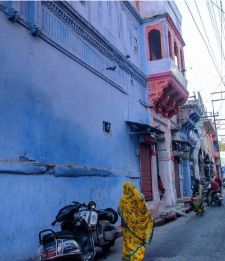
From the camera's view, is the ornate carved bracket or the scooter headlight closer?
the scooter headlight

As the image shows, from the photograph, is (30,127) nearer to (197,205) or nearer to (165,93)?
(197,205)

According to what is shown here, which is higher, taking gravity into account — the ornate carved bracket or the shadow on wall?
the ornate carved bracket

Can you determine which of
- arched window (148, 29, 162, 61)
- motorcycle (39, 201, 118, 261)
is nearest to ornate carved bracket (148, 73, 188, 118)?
arched window (148, 29, 162, 61)

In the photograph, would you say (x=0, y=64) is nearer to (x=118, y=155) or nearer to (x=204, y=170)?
(x=118, y=155)

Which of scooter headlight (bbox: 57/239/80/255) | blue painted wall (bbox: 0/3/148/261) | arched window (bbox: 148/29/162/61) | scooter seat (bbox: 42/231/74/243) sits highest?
arched window (bbox: 148/29/162/61)

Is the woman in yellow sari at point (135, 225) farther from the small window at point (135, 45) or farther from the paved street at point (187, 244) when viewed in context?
the small window at point (135, 45)

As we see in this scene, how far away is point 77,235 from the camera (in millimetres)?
5629

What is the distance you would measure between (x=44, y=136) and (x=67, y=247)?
264 cm

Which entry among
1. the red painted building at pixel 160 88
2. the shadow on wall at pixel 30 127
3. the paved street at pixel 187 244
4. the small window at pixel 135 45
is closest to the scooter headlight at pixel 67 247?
the paved street at pixel 187 244

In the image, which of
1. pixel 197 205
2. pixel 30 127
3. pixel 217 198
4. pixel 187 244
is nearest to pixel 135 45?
pixel 197 205

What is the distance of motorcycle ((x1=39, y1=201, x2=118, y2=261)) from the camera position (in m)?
4.83

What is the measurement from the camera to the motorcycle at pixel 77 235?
4.83 metres

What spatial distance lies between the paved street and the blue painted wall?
5.04ft

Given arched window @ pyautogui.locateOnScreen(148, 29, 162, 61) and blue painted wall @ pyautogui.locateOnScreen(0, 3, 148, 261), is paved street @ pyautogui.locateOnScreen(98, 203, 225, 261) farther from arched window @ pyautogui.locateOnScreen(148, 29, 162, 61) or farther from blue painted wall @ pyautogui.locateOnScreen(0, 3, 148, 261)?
arched window @ pyautogui.locateOnScreen(148, 29, 162, 61)
